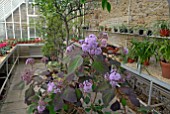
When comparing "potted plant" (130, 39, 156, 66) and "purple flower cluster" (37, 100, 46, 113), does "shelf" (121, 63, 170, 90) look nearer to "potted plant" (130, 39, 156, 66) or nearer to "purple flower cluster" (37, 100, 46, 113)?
"potted plant" (130, 39, 156, 66)

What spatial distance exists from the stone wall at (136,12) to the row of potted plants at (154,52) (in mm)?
843

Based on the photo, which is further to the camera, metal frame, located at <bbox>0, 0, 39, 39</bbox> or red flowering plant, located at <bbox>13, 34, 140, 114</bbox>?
metal frame, located at <bbox>0, 0, 39, 39</bbox>

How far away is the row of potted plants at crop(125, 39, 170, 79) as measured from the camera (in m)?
1.98

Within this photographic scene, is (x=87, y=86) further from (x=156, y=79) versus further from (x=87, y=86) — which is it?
(x=156, y=79)

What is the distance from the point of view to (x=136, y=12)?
3.54 m

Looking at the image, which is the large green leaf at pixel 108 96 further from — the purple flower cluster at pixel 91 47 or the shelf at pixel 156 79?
the shelf at pixel 156 79

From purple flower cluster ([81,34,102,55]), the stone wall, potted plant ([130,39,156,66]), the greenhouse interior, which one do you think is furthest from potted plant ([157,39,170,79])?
purple flower cluster ([81,34,102,55])

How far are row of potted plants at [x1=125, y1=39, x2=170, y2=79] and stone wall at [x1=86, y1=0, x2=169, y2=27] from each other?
843mm

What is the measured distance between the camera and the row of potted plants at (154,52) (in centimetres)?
198

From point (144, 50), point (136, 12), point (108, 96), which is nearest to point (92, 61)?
point (108, 96)

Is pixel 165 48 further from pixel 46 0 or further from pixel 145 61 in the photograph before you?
pixel 46 0

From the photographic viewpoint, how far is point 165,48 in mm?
1964

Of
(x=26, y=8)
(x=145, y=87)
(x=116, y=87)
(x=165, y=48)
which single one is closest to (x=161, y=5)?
(x=165, y=48)

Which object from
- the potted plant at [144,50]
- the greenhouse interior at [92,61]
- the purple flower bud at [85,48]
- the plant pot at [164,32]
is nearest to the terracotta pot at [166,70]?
the greenhouse interior at [92,61]
